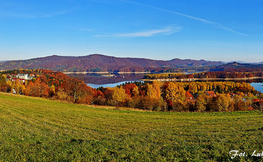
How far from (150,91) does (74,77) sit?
120ft

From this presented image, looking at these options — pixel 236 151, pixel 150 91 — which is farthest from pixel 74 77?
pixel 236 151

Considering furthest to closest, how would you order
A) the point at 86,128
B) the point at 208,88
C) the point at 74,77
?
the point at 208,88 < the point at 74,77 < the point at 86,128

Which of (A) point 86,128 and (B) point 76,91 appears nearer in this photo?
(A) point 86,128

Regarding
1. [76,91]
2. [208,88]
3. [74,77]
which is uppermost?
[74,77]

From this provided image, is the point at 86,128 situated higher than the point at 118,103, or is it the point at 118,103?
the point at 86,128

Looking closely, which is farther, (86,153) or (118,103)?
(118,103)

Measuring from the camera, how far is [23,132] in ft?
40.3

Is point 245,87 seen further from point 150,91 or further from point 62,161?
point 62,161

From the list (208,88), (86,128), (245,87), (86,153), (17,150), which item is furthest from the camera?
(208,88)

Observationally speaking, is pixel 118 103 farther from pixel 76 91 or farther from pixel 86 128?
pixel 86 128

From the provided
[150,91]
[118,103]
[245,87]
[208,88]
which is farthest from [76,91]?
[245,87]

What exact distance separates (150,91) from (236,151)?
223 ft

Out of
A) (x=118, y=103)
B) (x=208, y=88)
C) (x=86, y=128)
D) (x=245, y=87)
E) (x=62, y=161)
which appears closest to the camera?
(x=62, y=161)

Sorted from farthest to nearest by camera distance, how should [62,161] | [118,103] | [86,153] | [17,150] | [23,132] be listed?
[118,103]
[23,132]
[17,150]
[86,153]
[62,161]
